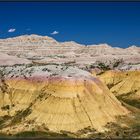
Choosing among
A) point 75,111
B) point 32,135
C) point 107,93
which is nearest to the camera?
point 32,135

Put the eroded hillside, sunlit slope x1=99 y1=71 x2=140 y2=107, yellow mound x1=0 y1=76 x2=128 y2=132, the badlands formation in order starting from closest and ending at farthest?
the badlands formation → the eroded hillside → yellow mound x1=0 y1=76 x2=128 y2=132 → sunlit slope x1=99 y1=71 x2=140 y2=107

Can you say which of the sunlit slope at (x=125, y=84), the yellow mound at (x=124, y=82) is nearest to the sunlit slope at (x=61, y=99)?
the sunlit slope at (x=125, y=84)

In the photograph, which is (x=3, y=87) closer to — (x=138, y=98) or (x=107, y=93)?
(x=107, y=93)

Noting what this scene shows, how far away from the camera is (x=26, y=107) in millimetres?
92750

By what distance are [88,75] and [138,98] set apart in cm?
3756

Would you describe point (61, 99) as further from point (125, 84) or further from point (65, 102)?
point (125, 84)

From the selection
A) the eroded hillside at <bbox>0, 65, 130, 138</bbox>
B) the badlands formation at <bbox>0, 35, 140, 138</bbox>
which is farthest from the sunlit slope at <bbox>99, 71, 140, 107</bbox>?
the eroded hillside at <bbox>0, 65, 130, 138</bbox>

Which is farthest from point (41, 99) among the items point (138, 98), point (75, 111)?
point (138, 98)

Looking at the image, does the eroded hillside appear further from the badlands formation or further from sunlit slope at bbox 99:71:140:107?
sunlit slope at bbox 99:71:140:107

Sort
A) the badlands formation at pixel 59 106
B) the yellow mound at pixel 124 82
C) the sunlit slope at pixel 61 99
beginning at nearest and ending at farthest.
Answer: the badlands formation at pixel 59 106 < the sunlit slope at pixel 61 99 < the yellow mound at pixel 124 82

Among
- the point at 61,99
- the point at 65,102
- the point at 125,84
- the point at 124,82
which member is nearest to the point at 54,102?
the point at 61,99

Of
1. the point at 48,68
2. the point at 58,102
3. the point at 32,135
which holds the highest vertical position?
the point at 48,68

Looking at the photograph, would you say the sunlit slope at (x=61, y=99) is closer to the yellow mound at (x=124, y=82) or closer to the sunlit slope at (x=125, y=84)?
the sunlit slope at (x=125, y=84)

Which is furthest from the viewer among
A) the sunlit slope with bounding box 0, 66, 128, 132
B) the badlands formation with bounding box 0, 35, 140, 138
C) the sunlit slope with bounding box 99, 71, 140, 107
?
the sunlit slope with bounding box 99, 71, 140, 107
